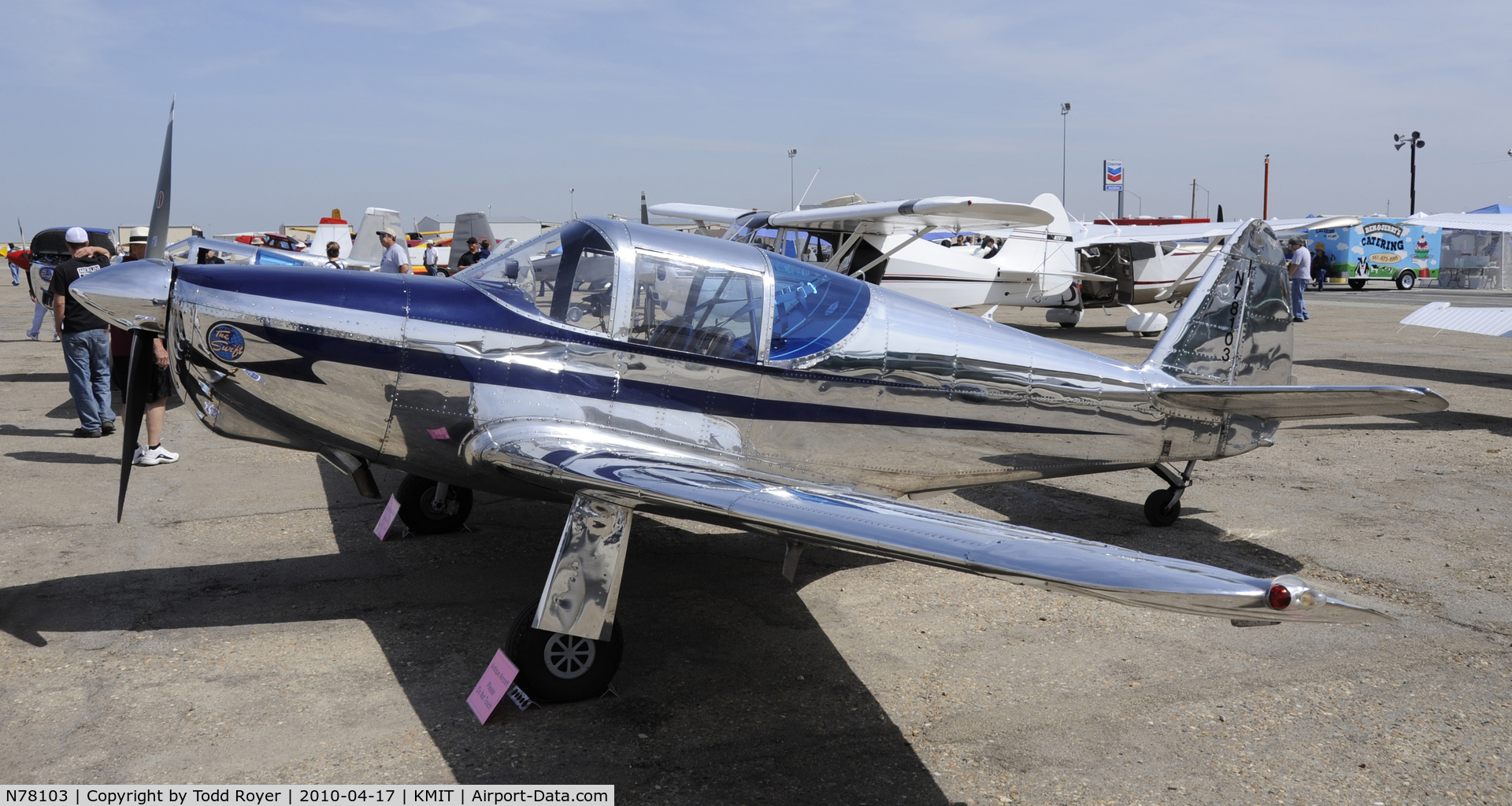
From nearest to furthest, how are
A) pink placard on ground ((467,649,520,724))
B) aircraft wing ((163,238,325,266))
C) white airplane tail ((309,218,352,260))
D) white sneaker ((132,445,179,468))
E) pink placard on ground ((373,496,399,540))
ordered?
pink placard on ground ((467,649,520,724)) < pink placard on ground ((373,496,399,540)) < white sneaker ((132,445,179,468)) < aircraft wing ((163,238,325,266)) < white airplane tail ((309,218,352,260))

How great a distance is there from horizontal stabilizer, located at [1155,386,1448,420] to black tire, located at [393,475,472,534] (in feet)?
14.5

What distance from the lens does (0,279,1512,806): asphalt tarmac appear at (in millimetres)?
3547

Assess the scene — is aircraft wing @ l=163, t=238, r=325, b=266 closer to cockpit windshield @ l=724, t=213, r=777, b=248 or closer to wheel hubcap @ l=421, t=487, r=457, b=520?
cockpit windshield @ l=724, t=213, r=777, b=248

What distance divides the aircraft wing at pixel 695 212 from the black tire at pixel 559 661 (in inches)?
628

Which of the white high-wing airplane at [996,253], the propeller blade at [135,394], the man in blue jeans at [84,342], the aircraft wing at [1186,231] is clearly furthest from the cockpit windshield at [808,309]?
the aircraft wing at [1186,231]

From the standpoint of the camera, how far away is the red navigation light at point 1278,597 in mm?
2354

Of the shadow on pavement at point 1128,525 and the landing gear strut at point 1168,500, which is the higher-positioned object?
the landing gear strut at point 1168,500

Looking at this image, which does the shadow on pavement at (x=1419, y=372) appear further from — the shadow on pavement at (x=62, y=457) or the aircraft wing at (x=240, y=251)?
the shadow on pavement at (x=62, y=457)

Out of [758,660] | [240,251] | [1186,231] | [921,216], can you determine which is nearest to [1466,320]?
[921,216]

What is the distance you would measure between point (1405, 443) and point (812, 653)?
25.3ft

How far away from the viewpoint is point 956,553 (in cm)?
307

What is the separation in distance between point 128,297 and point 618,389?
→ 2.27m

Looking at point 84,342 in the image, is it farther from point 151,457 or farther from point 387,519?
point 387,519

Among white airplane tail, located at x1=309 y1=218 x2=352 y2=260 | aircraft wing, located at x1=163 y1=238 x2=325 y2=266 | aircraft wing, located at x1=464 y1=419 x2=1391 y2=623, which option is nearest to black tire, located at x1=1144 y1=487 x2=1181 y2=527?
aircraft wing, located at x1=464 y1=419 x2=1391 y2=623
